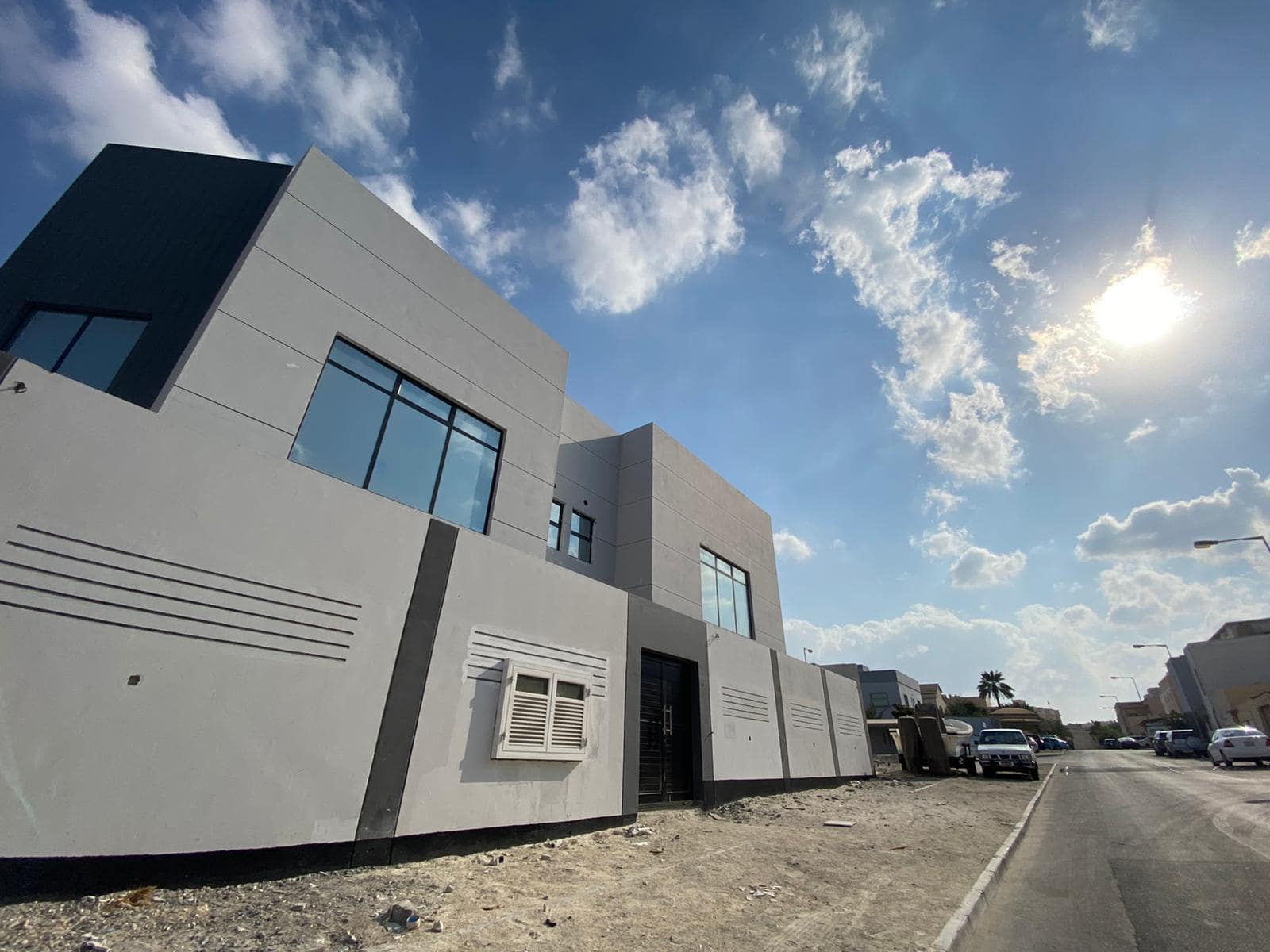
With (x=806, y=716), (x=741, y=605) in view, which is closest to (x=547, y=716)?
(x=741, y=605)

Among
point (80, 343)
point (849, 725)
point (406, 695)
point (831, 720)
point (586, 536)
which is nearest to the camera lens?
point (406, 695)

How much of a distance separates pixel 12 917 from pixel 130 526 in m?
2.99

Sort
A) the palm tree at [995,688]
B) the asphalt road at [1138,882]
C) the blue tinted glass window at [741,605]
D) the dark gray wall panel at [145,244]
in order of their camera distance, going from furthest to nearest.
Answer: the palm tree at [995,688], the blue tinted glass window at [741,605], the dark gray wall panel at [145,244], the asphalt road at [1138,882]

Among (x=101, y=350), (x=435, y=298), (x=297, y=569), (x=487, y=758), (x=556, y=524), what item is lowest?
(x=487, y=758)

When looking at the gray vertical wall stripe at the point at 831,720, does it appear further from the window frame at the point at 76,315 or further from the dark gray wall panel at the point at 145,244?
the window frame at the point at 76,315

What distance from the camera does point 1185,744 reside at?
34.1 m

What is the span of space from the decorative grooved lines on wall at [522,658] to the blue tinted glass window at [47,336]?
855 cm

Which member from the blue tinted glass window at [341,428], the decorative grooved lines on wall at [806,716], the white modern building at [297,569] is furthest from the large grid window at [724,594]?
the blue tinted glass window at [341,428]

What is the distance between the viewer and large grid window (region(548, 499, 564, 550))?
1418 centimetres

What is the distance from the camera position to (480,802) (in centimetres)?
715

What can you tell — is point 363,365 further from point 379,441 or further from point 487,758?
point 487,758

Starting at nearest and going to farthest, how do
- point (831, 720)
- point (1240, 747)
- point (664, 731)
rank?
1. point (664, 731)
2. point (831, 720)
3. point (1240, 747)

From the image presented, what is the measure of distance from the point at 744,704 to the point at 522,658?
8.33 m

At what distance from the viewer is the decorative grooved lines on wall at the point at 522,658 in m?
7.70
